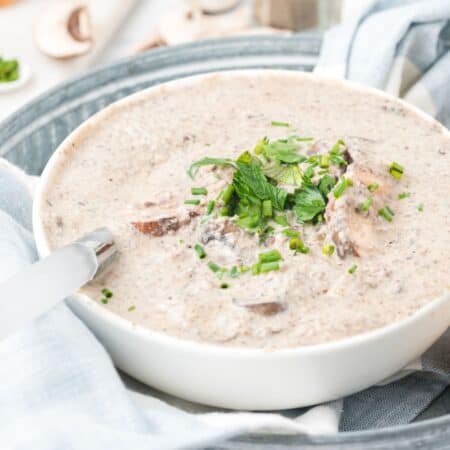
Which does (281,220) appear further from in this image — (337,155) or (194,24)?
(194,24)

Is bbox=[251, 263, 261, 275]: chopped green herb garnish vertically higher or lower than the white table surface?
higher

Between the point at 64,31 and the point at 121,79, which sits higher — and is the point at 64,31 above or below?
below

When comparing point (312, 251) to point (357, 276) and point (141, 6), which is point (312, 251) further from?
point (141, 6)

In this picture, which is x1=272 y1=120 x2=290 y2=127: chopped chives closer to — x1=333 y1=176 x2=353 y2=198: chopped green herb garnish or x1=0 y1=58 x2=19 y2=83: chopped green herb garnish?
x1=333 y1=176 x2=353 y2=198: chopped green herb garnish

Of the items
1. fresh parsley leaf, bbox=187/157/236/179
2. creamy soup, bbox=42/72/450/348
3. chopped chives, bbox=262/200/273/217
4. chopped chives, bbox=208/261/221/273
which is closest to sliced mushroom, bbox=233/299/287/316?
creamy soup, bbox=42/72/450/348

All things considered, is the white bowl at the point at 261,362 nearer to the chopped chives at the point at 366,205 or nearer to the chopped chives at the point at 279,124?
the chopped chives at the point at 366,205

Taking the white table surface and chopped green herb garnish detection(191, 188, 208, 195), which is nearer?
chopped green herb garnish detection(191, 188, 208, 195)

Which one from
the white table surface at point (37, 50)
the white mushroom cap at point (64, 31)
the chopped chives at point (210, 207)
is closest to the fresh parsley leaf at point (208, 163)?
the chopped chives at point (210, 207)

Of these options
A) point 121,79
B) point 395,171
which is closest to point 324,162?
point 395,171

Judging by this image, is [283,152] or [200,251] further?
[283,152]
